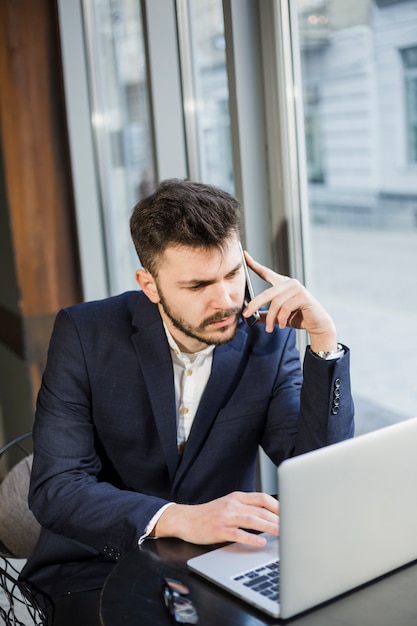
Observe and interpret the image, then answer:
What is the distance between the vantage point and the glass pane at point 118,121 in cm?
351

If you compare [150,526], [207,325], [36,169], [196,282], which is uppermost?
[36,169]

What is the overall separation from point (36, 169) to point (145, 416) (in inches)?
A: 92.7

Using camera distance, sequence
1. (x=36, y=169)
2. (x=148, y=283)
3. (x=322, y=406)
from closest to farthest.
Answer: (x=322, y=406) < (x=148, y=283) < (x=36, y=169)

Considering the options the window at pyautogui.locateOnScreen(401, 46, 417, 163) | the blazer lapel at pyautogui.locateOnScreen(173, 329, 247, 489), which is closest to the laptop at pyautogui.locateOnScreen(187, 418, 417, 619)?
the blazer lapel at pyautogui.locateOnScreen(173, 329, 247, 489)

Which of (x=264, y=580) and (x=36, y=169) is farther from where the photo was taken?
(x=36, y=169)

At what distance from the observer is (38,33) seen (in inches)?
154

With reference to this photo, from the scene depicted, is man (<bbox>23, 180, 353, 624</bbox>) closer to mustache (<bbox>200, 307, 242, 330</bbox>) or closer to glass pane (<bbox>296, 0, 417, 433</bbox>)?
mustache (<bbox>200, 307, 242, 330</bbox>)

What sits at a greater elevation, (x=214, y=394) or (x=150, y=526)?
(x=214, y=394)

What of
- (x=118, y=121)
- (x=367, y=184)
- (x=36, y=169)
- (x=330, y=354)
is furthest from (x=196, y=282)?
(x=36, y=169)

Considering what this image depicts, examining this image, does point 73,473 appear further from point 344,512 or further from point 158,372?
point 344,512

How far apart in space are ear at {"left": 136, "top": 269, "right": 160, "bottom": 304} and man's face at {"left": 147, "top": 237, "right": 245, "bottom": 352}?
39 millimetres

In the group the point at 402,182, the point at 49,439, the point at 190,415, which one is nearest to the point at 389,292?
the point at 402,182

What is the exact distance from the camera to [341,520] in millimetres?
1263

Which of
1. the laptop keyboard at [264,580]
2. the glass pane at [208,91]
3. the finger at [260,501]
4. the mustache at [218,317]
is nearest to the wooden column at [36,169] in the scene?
the glass pane at [208,91]
